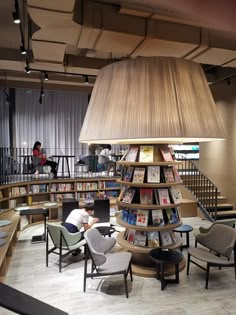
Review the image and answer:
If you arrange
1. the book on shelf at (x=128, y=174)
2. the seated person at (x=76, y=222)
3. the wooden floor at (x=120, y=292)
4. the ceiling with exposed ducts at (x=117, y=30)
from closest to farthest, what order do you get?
1. the wooden floor at (x=120, y=292)
2. the ceiling with exposed ducts at (x=117, y=30)
3. the book on shelf at (x=128, y=174)
4. the seated person at (x=76, y=222)

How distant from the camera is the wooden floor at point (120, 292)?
328 cm

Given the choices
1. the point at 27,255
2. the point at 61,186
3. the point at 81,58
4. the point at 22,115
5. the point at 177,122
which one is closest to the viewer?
the point at 177,122

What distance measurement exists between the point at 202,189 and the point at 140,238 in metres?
Result: 4.75

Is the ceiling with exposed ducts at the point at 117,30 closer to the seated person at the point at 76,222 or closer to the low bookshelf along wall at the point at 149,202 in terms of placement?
the low bookshelf along wall at the point at 149,202

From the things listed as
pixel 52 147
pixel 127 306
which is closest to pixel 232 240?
pixel 127 306

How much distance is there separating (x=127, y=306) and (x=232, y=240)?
180 centimetres

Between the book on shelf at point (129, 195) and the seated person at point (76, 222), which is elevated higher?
the book on shelf at point (129, 195)

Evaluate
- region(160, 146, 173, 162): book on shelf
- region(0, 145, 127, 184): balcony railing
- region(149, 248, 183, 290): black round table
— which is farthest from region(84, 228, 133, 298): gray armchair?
region(0, 145, 127, 184): balcony railing

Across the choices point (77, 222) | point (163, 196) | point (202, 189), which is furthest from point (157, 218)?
point (202, 189)

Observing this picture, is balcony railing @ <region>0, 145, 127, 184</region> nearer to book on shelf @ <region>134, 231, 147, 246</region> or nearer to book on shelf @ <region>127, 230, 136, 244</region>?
book on shelf @ <region>127, 230, 136, 244</region>

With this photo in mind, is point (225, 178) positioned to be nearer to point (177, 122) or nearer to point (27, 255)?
point (27, 255)

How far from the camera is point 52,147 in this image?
12.0 m

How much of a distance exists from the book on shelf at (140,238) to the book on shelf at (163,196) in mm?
621

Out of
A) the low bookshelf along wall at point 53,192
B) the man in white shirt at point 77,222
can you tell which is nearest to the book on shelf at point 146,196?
the man in white shirt at point 77,222
